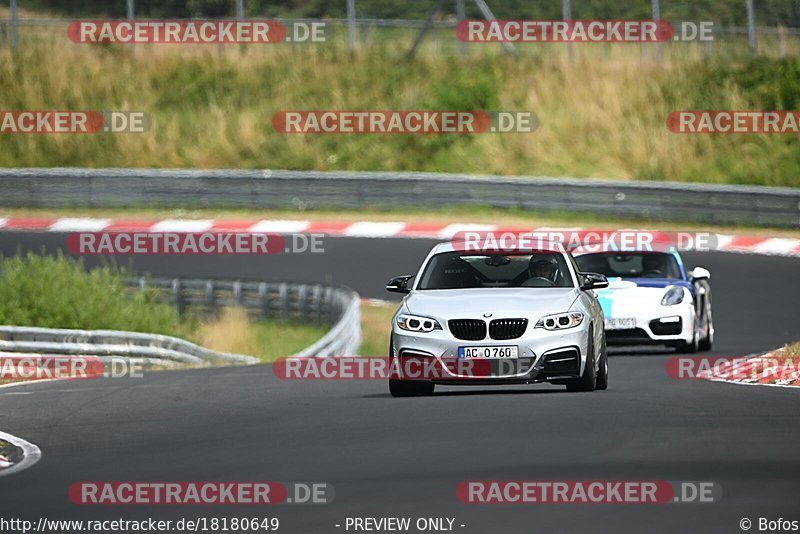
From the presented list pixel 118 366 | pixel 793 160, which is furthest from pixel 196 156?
pixel 118 366

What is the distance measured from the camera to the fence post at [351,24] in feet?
127

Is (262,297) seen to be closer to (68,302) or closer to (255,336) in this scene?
(255,336)

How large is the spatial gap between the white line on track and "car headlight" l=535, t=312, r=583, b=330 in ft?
12.9

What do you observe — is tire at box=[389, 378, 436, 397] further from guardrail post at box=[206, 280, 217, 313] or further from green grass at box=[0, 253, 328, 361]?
guardrail post at box=[206, 280, 217, 313]

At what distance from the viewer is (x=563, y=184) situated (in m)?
32.6

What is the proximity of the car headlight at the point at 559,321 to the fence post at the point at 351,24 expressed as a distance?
26135 millimetres

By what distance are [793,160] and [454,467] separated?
26705 mm

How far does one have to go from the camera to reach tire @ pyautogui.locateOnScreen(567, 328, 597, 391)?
1319cm

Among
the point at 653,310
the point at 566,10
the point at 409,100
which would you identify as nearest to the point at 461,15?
the point at 566,10

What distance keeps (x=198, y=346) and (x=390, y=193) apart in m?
12.6

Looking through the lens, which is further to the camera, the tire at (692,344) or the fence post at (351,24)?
the fence post at (351,24)

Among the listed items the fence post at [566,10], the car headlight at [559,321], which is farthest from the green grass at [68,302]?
the fence post at [566,10]

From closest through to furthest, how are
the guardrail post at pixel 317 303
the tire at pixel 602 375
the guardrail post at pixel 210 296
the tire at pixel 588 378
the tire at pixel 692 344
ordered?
the tire at pixel 588 378
the tire at pixel 602 375
the tire at pixel 692 344
the guardrail post at pixel 317 303
the guardrail post at pixel 210 296

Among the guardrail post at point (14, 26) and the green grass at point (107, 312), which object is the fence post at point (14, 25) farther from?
the green grass at point (107, 312)
